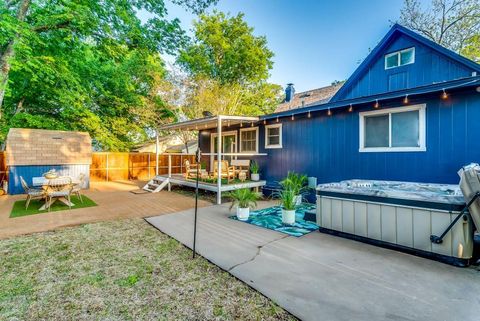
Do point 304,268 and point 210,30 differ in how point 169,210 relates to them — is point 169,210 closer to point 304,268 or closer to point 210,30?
point 304,268

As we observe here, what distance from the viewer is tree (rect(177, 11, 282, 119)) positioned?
1752cm

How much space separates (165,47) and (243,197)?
7.34 metres

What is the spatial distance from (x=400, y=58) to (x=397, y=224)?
25.8ft

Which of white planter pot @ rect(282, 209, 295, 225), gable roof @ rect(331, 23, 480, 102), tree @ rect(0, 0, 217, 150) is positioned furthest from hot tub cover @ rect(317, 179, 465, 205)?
tree @ rect(0, 0, 217, 150)

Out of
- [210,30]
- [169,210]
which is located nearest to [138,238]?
[169,210]

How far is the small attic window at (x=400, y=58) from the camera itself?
838cm

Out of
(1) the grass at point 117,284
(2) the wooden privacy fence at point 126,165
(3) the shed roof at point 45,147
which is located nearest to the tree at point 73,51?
(2) the wooden privacy fence at point 126,165

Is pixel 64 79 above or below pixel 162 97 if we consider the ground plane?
below

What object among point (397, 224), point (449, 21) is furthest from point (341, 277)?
point (449, 21)

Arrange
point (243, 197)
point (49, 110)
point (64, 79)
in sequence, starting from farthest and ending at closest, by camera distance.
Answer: point (49, 110), point (64, 79), point (243, 197)

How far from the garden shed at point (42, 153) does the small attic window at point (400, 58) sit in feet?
45.1

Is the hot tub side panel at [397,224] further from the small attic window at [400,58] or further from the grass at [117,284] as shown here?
the small attic window at [400,58]

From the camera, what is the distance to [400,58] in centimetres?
862

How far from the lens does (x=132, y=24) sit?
811 cm
